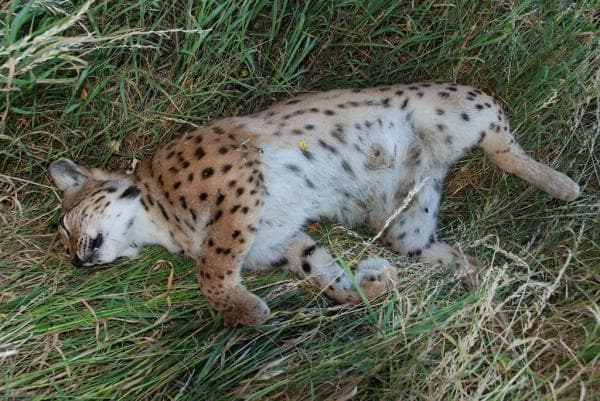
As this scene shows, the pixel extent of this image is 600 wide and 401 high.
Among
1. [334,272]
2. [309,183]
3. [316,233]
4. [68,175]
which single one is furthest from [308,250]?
[68,175]

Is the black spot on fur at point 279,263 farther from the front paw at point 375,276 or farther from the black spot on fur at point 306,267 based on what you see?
the front paw at point 375,276

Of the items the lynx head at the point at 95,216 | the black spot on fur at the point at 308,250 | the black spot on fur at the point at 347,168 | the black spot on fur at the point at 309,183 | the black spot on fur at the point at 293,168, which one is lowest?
the black spot on fur at the point at 308,250

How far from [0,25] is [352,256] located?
8.82 ft

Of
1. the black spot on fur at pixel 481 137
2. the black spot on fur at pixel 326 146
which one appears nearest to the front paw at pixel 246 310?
the black spot on fur at pixel 326 146

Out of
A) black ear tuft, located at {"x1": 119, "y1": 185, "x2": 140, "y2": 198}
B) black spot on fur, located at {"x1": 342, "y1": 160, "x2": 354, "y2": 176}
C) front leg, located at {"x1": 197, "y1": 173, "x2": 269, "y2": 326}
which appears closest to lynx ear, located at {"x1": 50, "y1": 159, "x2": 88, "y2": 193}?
black ear tuft, located at {"x1": 119, "y1": 185, "x2": 140, "y2": 198}

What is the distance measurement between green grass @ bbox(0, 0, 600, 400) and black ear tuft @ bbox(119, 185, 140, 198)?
1.57 feet

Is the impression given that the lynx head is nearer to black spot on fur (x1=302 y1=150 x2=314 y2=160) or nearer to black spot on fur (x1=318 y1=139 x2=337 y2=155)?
black spot on fur (x1=302 y1=150 x2=314 y2=160)

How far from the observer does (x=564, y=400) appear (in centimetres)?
306

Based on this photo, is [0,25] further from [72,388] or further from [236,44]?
[72,388]

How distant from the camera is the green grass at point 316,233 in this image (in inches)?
134

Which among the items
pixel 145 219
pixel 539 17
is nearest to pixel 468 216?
pixel 539 17

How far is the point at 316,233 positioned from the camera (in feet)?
14.6

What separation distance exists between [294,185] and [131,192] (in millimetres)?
1024

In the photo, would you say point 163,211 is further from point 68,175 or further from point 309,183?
point 309,183
